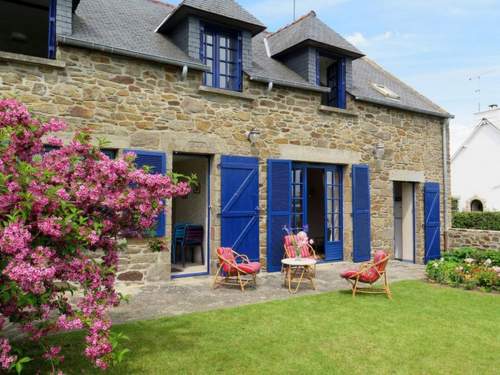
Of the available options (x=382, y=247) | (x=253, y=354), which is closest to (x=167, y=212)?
(x=253, y=354)

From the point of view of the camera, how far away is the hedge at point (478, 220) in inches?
676

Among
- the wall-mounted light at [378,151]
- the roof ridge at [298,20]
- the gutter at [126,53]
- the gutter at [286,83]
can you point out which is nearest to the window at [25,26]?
the gutter at [126,53]

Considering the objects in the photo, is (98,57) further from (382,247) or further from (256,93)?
(382,247)

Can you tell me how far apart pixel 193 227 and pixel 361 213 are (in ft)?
13.6

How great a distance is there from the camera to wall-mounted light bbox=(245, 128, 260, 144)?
8008mm

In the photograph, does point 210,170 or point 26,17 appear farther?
point 26,17

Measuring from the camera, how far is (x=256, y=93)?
8336 millimetres

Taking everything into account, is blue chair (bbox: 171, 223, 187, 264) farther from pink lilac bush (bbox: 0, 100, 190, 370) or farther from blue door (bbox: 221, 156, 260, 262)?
pink lilac bush (bbox: 0, 100, 190, 370)

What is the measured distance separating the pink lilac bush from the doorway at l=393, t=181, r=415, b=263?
9.40 metres

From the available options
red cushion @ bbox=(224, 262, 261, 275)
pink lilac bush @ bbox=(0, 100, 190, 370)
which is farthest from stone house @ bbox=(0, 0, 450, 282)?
pink lilac bush @ bbox=(0, 100, 190, 370)

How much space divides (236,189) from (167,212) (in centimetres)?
146

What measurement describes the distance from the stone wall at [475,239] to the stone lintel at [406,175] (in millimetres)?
1920

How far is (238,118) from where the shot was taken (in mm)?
8070

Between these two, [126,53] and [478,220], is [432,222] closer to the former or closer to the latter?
[478,220]
